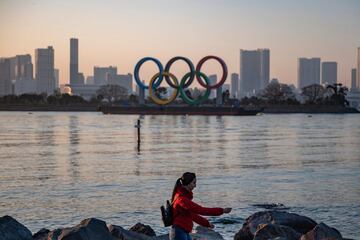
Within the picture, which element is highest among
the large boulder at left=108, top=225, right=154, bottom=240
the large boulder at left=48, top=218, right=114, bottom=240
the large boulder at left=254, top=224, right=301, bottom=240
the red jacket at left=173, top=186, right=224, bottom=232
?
the red jacket at left=173, top=186, right=224, bottom=232

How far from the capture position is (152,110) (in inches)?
5901

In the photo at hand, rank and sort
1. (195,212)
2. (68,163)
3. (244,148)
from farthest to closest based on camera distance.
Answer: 1. (244,148)
2. (68,163)
3. (195,212)

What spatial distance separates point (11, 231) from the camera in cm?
1119

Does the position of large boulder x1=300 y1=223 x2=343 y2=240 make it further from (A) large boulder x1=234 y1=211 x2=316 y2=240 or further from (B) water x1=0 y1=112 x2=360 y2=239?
(B) water x1=0 y1=112 x2=360 y2=239

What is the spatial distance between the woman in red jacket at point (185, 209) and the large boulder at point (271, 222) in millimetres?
4401

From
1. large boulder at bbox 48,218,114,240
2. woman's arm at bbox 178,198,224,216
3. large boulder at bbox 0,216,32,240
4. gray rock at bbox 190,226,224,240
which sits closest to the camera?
woman's arm at bbox 178,198,224,216

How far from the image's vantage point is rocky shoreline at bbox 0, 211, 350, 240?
1086 centimetres

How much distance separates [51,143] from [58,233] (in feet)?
106

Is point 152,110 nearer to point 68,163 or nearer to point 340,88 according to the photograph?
point 340,88

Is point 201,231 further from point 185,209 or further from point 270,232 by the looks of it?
point 185,209

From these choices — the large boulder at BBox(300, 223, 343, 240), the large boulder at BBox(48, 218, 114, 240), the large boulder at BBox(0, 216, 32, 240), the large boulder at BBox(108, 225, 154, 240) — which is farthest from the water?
the large boulder at BBox(48, 218, 114, 240)

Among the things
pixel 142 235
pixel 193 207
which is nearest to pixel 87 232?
pixel 142 235

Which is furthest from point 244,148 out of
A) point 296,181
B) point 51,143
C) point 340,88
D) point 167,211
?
point 340,88

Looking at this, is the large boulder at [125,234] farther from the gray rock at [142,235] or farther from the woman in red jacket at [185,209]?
the woman in red jacket at [185,209]
